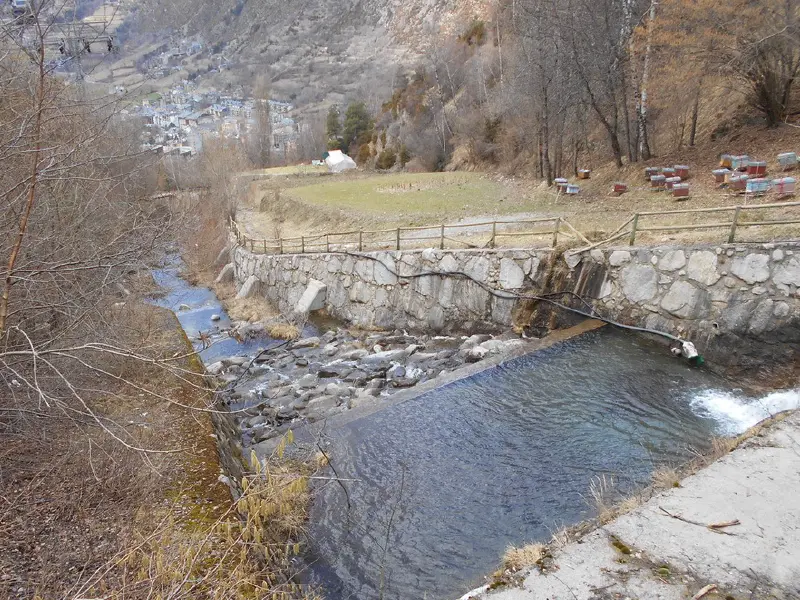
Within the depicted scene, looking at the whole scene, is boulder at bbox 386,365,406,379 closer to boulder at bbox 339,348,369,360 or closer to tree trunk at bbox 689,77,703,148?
boulder at bbox 339,348,369,360

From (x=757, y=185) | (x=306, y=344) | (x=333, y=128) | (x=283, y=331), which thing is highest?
(x=333, y=128)

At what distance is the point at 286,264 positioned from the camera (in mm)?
17266

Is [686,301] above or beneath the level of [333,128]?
beneath

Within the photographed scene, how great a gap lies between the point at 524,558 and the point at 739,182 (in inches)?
445

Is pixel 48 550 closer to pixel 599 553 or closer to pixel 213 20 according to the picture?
pixel 599 553

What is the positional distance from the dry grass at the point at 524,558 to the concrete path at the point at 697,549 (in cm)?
14

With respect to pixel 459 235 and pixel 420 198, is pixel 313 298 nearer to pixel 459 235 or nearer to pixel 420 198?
pixel 459 235

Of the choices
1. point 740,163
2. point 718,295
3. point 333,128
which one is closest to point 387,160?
point 333,128

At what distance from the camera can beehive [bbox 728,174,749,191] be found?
11078 mm

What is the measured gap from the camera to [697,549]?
338 centimetres

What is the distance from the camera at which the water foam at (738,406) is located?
6.39m

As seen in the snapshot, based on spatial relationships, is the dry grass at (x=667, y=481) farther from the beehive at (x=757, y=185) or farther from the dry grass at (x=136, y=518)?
the beehive at (x=757, y=185)

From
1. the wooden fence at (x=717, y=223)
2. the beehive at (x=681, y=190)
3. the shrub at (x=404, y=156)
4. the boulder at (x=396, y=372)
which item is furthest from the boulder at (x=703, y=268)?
the shrub at (x=404, y=156)

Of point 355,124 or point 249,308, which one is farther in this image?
point 355,124
